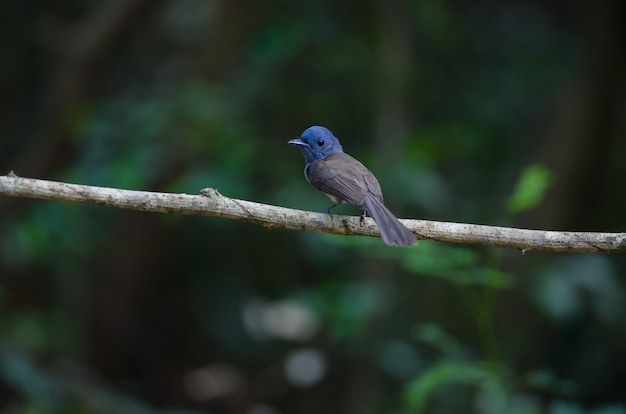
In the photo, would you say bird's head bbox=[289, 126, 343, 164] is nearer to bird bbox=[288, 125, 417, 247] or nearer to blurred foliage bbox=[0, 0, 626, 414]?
bird bbox=[288, 125, 417, 247]

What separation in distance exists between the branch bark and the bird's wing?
380 mm

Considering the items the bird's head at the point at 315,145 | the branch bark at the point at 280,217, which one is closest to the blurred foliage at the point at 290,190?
the bird's head at the point at 315,145

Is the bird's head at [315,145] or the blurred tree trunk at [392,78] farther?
the blurred tree trunk at [392,78]

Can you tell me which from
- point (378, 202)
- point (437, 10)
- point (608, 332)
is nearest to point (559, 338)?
point (608, 332)

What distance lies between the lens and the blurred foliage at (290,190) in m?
5.90

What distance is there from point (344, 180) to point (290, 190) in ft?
5.77

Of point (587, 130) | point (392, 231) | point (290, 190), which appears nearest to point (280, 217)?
point (392, 231)

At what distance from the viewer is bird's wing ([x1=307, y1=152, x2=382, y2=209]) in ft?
12.5

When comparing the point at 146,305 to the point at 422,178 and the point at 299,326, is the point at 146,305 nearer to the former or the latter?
the point at 299,326

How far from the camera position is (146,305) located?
8.13 m

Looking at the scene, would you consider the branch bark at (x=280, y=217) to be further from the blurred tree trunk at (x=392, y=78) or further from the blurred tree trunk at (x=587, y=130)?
the blurred tree trunk at (x=587, y=130)

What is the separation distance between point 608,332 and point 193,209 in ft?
16.9

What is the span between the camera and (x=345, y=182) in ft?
12.9

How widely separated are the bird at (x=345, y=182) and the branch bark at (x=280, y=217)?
9 cm
